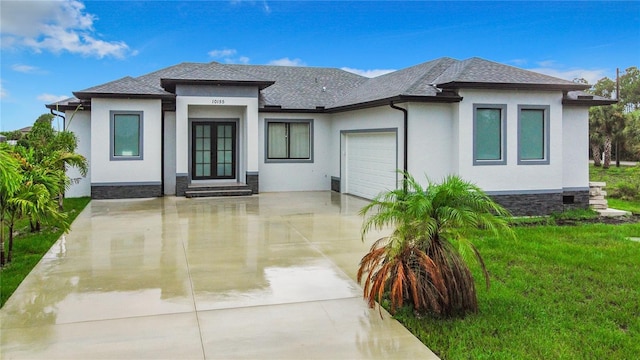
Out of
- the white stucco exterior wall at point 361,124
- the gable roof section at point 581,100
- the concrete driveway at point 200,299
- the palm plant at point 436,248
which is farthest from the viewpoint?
the white stucco exterior wall at point 361,124

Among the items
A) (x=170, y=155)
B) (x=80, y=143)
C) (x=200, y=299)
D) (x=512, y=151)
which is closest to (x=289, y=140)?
(x=170, y=155)

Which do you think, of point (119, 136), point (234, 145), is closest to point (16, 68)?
point (119, 136)

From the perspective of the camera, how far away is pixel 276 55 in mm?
31406

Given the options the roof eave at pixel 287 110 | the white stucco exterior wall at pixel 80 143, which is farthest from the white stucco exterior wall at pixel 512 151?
the white stucco exterior wall at pixel 80 143

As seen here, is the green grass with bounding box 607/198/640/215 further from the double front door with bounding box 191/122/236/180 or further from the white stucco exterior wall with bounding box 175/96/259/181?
the double front door with bounding box 191/122/236/180

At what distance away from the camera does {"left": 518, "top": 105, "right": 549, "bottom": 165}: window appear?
1329 cm

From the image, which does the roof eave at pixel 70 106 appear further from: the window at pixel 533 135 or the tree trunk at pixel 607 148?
the tree trunk at pixel 607 148

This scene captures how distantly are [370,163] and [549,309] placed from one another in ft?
34.7

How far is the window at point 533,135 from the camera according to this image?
13.3 metres

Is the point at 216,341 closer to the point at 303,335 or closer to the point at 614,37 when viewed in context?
the point at 303,335

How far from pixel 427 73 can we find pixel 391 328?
11227 mm

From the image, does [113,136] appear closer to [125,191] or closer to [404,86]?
[125,191]

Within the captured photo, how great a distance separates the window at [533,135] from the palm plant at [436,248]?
344 inches

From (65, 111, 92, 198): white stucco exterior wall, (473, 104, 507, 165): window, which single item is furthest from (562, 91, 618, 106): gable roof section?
(65, 111, 92, 198): white stucco exterior wall
